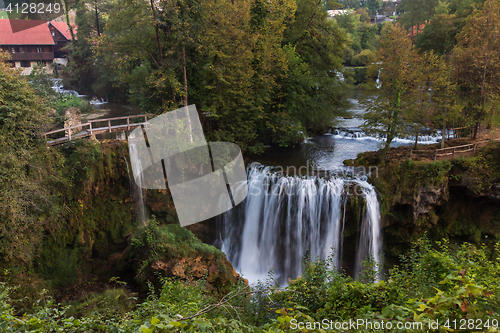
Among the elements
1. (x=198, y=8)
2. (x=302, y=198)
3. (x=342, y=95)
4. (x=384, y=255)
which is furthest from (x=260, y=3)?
(x=384, y=255)

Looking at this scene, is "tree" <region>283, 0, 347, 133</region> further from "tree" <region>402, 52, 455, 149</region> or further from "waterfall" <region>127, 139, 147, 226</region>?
"waterfall" <region>127, 139, 147, 226</region>

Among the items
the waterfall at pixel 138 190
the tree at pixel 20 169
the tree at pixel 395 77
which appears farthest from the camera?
the waterfall at pixel 138 190

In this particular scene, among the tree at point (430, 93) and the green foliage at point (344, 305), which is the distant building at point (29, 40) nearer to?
the green foliage at point (344, 305)

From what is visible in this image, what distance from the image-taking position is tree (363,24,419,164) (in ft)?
46.1

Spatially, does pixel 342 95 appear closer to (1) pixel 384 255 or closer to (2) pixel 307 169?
(2) pixel 307 169

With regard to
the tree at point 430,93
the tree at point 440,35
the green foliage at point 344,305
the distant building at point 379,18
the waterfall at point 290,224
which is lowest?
the waterfall at point 290,224

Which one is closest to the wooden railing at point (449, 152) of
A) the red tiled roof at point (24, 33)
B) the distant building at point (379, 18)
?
the red tiled roof at point (24, 33)

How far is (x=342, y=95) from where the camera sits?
818 inches

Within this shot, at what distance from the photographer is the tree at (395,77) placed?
1406cm

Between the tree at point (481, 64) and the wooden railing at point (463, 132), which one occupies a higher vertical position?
the tree at point (481, 64)

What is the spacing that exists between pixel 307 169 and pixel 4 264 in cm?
1364

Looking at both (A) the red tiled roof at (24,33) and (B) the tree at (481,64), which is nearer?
(B) the tree at (481,64)

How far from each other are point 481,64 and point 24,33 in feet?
127

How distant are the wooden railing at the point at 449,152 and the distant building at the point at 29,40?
101ft
